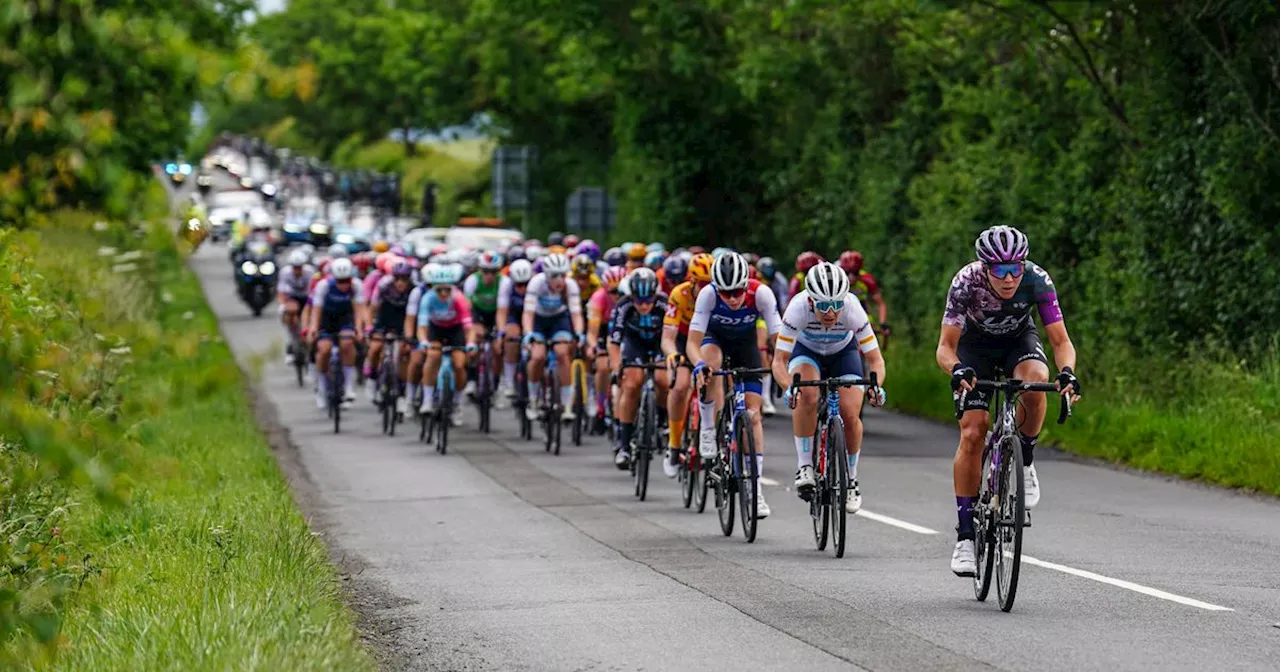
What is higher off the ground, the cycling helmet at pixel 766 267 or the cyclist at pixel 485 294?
the cycling helmet at pixel 766 267

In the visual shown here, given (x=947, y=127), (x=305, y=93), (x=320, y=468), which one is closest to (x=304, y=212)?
(x=947, y=127)

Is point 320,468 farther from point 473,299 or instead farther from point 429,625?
point 429,625

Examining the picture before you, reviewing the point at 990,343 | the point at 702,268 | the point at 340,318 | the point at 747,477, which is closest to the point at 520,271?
the point at 340,318

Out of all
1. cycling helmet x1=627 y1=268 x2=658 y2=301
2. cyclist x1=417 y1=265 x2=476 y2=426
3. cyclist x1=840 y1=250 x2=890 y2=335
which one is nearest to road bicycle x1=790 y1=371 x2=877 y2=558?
cycling helmet x1=627 y1=268 x2=658 y2=301

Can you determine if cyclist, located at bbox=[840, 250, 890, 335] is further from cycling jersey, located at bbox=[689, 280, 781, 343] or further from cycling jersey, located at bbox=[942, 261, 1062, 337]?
cycling jersey, located at bbox=[942, 261, 1062, 337]

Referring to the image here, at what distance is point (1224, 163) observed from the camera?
2070 cm

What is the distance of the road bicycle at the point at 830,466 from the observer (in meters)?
12.6

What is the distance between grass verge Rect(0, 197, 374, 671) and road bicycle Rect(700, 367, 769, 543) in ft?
8.79

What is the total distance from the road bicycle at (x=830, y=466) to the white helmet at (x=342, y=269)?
12788 mm

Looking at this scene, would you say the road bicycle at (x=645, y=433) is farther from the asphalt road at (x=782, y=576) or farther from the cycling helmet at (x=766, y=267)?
the cycling helmet at (x=766, y=267)

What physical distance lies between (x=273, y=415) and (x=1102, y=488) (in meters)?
13.1

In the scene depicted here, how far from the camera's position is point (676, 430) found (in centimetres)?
1580

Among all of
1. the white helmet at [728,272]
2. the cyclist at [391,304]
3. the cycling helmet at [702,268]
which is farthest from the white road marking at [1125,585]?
the cyclist at [391,304]

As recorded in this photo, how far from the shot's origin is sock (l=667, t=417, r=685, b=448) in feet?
51.8
